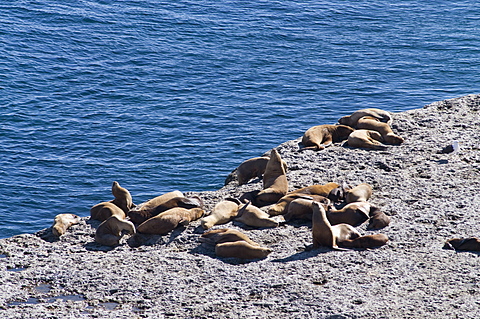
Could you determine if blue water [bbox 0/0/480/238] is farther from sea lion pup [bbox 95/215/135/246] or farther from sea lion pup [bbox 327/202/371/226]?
sea lion pup [bbox 327/202/371/226]

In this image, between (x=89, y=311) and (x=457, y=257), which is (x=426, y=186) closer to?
(x=457, y=257)


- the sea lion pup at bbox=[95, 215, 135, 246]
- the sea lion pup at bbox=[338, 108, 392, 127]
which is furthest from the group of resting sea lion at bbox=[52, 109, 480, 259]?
the sea lion pup at bbox=[338, 108, 392, 127]

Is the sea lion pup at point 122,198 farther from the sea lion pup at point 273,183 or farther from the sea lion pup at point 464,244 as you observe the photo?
the sea lion pup at point 464,244

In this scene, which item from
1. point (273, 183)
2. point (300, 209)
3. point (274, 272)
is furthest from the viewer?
point (273, 183)

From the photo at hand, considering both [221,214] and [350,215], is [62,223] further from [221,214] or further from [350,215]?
[350,215]

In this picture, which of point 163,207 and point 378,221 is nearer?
point 378,221

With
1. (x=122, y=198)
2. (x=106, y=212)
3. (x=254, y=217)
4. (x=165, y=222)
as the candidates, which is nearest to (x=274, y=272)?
(x=254, y=217)

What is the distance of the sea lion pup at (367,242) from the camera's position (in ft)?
27.2

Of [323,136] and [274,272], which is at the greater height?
[323,136]

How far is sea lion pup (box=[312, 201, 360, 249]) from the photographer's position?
27.2ft

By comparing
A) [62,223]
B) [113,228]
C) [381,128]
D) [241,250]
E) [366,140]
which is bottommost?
[62,223]

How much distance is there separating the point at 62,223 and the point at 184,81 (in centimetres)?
1276

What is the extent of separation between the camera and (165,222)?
909cm

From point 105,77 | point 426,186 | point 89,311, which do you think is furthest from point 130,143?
point 89,311
